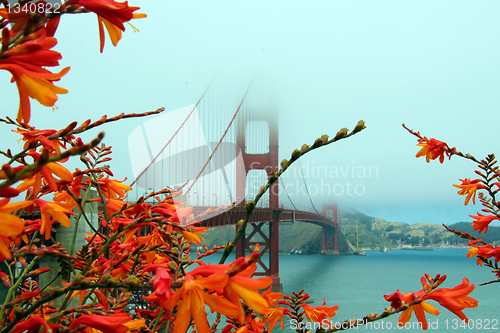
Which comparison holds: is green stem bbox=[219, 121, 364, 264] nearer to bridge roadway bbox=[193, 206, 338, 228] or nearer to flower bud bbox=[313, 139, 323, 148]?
flower bud bbox=[313, 139, 323, 148]

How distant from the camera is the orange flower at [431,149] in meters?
1.44

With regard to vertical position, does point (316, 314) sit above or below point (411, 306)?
below

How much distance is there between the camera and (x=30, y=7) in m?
0.43

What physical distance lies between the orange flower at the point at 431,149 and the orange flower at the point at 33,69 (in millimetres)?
1405

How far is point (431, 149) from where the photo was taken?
57.2 inches

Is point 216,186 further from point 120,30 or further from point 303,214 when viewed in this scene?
point 120,30

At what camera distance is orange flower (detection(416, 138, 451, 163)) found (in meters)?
1.44

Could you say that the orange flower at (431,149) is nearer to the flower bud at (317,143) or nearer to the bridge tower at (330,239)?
the flower bud at (317,143)

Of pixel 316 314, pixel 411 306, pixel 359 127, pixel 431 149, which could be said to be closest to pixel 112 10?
pixel 359 127

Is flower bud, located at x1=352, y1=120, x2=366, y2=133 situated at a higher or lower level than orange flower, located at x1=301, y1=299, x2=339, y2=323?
higher

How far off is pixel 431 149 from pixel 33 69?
146 cm

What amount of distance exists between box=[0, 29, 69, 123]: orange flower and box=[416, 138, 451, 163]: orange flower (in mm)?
1405

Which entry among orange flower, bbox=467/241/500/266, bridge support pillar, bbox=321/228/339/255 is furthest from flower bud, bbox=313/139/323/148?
bridge support pillar, bbox=321/228/339/255

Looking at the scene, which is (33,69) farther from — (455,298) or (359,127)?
(455,298)
